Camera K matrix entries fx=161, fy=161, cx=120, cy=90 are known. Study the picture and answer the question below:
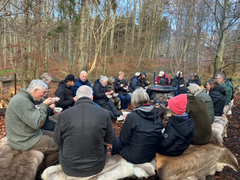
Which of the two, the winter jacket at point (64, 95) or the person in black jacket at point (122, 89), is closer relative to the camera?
the winter jacket at point (64, 95)

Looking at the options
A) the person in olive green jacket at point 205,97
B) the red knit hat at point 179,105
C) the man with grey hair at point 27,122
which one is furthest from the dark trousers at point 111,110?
the red knit hat at point 179,105

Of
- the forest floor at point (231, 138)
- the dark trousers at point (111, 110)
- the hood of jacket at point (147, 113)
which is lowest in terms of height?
the forest floor at point (231, 138)

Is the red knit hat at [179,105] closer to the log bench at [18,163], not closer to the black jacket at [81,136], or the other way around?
the black jacket at [81,136]

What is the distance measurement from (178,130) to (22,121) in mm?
2198

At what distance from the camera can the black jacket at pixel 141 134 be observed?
2.23 meters

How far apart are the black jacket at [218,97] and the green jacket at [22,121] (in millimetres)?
4013

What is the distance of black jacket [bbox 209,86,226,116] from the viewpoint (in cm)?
415

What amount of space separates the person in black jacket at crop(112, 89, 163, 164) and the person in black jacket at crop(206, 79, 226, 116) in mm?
Result: 2643

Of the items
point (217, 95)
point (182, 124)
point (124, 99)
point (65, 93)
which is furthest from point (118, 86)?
point (182, 124)

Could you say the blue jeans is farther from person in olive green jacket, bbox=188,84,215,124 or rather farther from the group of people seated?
the group of people seated

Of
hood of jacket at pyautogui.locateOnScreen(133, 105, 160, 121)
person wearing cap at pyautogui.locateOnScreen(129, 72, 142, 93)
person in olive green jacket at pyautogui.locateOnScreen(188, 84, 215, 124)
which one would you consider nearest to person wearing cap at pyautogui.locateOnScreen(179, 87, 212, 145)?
person in olive green jacket at pyautogui.locateOnScreen(188, 84, 215, 124)

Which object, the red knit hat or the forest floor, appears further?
the forest floor

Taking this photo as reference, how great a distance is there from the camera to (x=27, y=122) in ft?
7.38

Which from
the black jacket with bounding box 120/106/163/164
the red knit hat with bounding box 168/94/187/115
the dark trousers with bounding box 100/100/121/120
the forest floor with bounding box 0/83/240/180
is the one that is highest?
the red knit hat with bounding box 168/94/187/115
